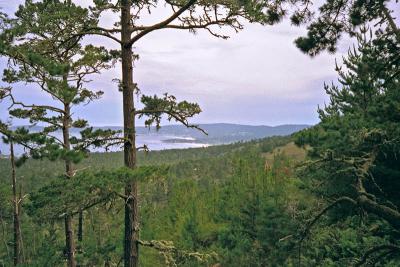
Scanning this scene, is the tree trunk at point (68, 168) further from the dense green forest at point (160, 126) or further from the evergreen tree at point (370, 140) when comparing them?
the evergreen tree at point (370, 140)

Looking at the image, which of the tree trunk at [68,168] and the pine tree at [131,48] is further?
the tree trunk at [68,168]

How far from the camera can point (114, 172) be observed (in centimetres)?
755

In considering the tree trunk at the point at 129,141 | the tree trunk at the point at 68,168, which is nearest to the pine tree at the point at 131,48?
the tree trunk at the point at 129,141

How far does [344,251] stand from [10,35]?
489 inches

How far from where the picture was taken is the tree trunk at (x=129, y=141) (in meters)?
8.13

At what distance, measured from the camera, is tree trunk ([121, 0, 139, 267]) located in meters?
8.13

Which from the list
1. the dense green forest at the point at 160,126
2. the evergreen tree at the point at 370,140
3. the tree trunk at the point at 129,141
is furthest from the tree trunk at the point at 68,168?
the evergreen tree at the point at 370,140

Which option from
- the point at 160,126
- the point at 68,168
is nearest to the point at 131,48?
the point at 160,126

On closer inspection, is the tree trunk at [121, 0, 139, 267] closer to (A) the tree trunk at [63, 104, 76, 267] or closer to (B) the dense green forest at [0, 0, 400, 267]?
(B) the dense green forest at [0, 0, 400, 267]

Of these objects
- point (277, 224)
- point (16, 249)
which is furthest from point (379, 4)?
point (16, 249)

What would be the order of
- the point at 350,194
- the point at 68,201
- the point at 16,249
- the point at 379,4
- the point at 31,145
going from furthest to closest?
1. the point at 16,249
2. the point at 350,194
3. the point at 31,145
4. the point at 68,201
5. the point at 379,4

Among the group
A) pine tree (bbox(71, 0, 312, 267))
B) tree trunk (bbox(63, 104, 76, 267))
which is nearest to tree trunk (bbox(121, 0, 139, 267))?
pine tree (bbox(71, 0, 312, 267))

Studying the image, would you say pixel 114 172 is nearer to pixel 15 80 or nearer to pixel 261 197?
pixel 15 80

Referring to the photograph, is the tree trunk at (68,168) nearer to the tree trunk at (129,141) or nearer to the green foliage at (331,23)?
the tree trunk at (129,141)
